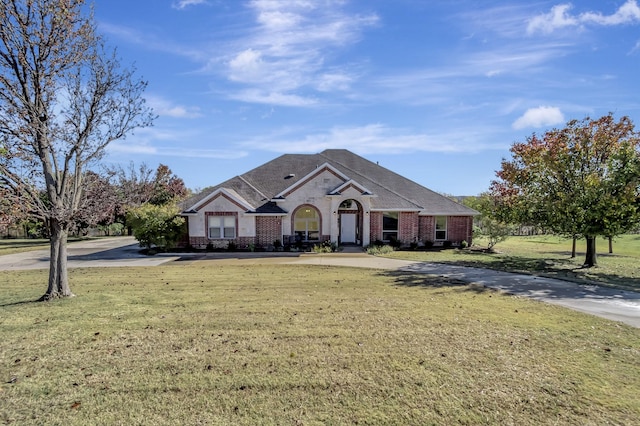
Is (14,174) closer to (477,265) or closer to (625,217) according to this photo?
(477,265)

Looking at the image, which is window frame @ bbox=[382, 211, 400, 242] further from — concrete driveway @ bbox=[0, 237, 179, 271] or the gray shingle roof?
concrete driveway @ bbox=[0, 237, 179, 271]

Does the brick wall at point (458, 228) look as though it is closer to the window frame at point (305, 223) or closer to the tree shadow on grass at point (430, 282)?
the window frame at point (305, 223)

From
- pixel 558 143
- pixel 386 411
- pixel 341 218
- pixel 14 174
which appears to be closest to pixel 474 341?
pixel 386 411

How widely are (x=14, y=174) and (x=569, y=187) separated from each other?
20453 millimetres

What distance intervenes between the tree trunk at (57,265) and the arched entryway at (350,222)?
17.7m

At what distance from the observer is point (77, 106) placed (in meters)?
10.0

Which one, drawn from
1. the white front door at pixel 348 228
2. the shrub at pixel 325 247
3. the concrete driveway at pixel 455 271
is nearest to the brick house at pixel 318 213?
the white front door at pixel 348 228

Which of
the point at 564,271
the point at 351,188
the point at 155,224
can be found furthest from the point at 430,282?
the point at 155,224

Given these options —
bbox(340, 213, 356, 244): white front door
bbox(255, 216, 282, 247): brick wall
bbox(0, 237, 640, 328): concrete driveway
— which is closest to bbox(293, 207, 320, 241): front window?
bbox(255, 216, 282, 247): brick wall

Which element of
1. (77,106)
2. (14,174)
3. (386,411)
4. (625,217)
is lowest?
(386,411)

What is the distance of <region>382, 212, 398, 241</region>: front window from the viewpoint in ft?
83.4

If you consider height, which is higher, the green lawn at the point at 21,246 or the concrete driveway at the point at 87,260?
the green lawn at the point at 21,246

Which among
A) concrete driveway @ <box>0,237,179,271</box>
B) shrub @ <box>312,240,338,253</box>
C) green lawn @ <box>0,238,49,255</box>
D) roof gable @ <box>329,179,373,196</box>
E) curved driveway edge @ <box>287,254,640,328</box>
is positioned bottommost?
curved driveway edge @ <box>287,254,640,328</box>

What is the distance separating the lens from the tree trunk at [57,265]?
389 inches
